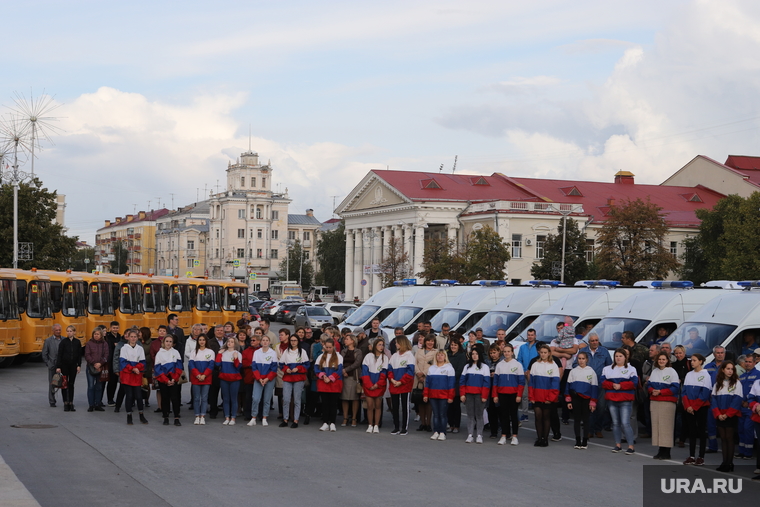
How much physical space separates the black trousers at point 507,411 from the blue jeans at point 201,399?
4.94 meters

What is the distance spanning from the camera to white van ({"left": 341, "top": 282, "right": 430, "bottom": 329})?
3045 cm

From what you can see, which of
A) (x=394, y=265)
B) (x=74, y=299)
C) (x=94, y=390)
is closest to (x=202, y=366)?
(x=94, y=390)

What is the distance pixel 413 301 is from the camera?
29.5 m

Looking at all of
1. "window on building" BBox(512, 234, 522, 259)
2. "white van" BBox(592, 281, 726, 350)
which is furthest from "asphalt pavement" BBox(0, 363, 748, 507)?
"window on building" BBox(512, 234, 522, 259)

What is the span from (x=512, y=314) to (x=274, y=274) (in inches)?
4623

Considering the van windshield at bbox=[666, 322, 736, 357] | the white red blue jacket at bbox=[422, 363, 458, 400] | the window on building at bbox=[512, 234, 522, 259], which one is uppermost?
the window on building at bbox=[512, 234, 522, 259]

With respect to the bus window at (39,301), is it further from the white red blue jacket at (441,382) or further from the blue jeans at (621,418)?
the blue jeans at (621,418)

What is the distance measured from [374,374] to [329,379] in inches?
29.4

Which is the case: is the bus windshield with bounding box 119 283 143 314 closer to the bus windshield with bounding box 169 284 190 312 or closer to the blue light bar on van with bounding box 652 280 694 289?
the bus windshield with bounding box 169 284 190 312

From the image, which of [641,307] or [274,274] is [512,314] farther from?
[274,274]

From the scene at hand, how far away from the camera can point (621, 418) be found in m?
14.6

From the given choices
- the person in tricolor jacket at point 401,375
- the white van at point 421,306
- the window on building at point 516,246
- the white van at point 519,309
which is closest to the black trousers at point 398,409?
the person in tricolor jacket at point 401,375

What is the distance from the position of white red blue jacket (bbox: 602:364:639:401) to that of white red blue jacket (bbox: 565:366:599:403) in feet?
0.94

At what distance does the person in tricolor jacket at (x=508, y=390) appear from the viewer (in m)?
15.2
